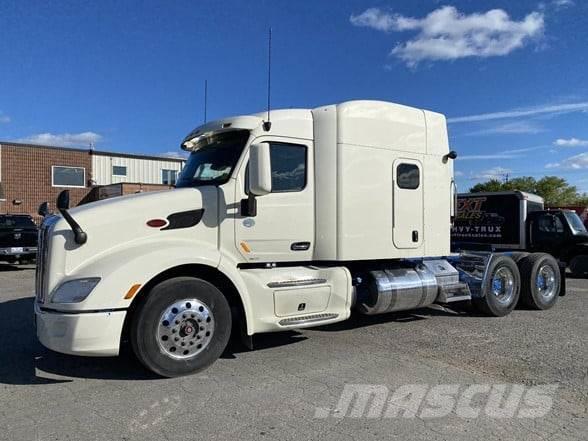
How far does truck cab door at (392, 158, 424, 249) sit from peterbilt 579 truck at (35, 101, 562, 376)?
0.08 feet

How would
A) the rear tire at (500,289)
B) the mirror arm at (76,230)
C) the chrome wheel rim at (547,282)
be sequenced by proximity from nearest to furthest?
the mirror arm at (76,230)
the rear tire at (500,289)
the chrome wheel rim at (547,282)

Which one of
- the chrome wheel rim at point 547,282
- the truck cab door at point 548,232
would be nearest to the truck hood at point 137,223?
the chrome wheel rim at point 547,282

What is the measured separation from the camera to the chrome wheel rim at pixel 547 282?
31.7 ft

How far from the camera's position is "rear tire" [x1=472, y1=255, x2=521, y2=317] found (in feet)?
28.2

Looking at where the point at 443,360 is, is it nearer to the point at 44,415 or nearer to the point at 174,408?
the point at 174,408

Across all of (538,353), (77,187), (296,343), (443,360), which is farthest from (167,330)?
(77,187)

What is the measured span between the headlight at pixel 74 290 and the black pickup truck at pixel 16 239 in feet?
44.6

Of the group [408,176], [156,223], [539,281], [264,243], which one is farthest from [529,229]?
[156,223]

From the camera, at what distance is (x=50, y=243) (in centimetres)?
521

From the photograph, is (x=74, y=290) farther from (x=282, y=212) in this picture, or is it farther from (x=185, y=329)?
(x=282, y=212)

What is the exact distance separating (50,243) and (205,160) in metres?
2.15

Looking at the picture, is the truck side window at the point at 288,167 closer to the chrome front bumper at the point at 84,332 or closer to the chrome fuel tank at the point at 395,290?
the chrome fuel tank at the point at 395,290

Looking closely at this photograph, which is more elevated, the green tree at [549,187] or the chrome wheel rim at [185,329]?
the green tree at [549,187]

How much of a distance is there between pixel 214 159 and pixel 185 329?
2.16 meters
